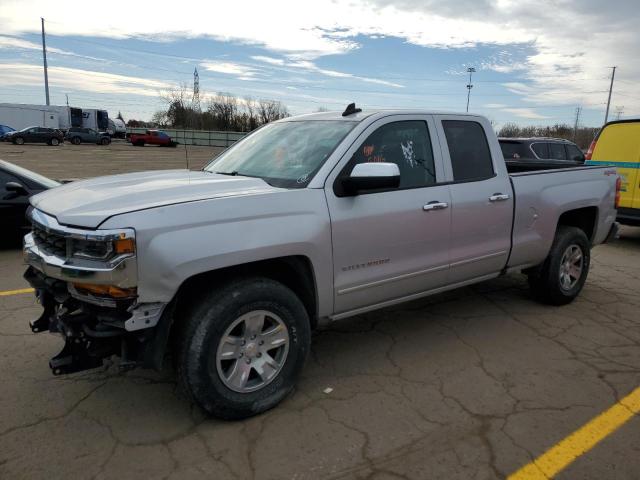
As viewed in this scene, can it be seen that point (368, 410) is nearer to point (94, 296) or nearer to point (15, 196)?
point (94, 296)

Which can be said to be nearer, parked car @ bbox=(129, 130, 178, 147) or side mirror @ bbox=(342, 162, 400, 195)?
side mirror @ bbox=(342, 162, 400, 195)

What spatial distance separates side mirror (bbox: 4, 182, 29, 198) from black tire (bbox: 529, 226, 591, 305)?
6.04 meters

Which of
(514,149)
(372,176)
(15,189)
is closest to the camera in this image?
(372,176)

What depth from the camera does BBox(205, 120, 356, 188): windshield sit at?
355 centimetres

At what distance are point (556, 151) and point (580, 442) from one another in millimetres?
10985

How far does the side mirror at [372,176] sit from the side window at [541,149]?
31.2ft

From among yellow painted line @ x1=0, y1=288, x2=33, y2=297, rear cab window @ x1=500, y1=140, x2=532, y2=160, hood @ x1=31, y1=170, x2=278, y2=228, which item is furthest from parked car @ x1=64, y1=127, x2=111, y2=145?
hood @ x1=31, y1=170, x2=278, y2=228

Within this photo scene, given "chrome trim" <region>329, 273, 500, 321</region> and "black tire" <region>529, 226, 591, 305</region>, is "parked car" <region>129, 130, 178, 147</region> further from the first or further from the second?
"chrome trim" <region>329, 273, 500, 321</region>

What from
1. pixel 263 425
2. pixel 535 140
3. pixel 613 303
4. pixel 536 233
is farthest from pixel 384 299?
pixel 535 140

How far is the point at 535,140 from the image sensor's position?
11.8 meters

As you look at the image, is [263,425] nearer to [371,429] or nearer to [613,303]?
[371,429]

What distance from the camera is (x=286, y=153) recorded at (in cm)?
387

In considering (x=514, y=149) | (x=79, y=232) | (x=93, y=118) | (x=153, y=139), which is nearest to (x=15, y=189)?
(x=79, y=232)

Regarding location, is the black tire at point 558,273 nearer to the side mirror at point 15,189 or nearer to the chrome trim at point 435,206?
the chrome trim at point 435,206
